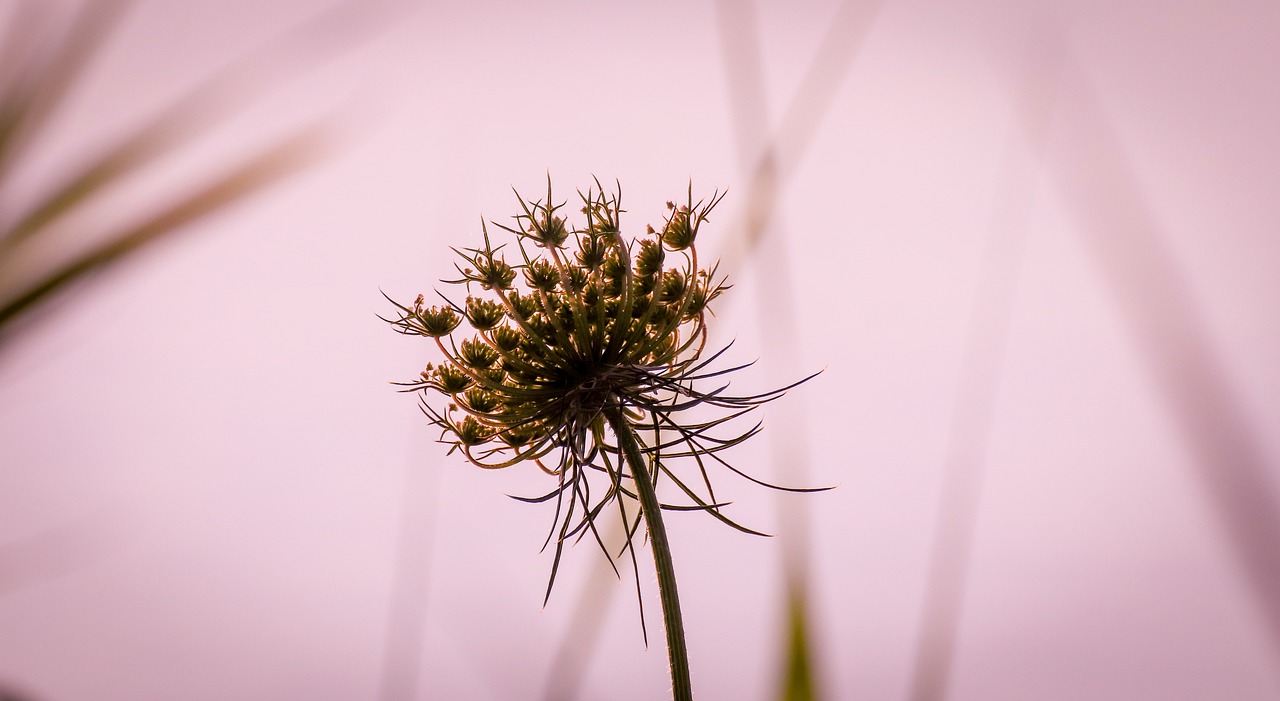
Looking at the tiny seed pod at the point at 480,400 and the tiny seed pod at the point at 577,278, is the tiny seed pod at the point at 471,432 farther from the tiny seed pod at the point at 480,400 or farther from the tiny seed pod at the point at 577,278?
the tiny seed pod at the point at 577,278

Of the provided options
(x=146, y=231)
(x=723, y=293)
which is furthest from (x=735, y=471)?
(x=146, y=231)

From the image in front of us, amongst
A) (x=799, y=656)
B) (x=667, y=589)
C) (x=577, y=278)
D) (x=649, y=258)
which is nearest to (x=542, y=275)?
(x=577, y=278)

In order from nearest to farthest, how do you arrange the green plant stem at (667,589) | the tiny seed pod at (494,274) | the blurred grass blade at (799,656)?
the blurred grass blade at (799,656) → the green plant stem at (667,589) → the tiny seed pod at (494,274)

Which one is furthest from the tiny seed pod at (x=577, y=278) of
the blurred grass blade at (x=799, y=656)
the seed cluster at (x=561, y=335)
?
the blurred grass blade at (x=799, y=656)

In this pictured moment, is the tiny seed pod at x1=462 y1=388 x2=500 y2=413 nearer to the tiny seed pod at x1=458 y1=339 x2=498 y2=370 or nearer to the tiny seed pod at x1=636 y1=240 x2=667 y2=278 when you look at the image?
the tiny seed pod at x1=458 y1=339 x2=498 y2=370

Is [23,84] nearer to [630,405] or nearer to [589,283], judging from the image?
[589,283]

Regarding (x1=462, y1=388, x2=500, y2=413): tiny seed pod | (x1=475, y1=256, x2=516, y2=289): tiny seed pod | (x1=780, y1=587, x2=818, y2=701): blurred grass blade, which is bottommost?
(x1=780, y1=587, x2=818, y2=701): blurred grass blade

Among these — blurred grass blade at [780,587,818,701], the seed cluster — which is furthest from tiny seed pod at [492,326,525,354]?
blurred grass blade at [780,587,818,701]

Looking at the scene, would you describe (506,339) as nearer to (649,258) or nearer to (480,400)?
(480,400)

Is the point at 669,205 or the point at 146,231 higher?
the point at 669,205

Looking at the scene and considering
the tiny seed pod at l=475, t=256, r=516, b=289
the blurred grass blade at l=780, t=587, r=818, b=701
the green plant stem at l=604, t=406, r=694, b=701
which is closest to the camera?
the blurred grass blade at l=780, t=587, r=818, b=701

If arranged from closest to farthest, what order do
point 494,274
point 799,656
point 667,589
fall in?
point 799,656, point 667,589, point 494,274
